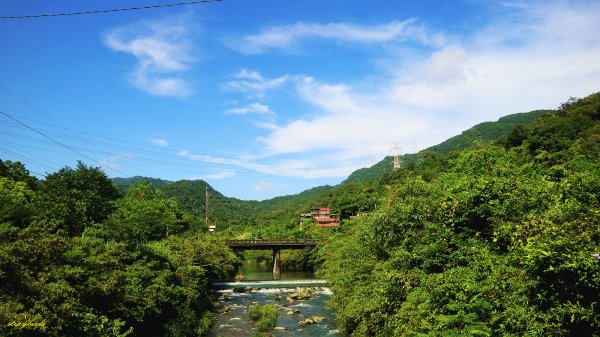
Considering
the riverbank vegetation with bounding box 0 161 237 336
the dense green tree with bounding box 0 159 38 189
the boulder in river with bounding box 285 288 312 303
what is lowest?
the boulder in river with bounding box 285 288 312 303

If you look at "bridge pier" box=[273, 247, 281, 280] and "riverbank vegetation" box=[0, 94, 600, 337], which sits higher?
"riverbank vegetation" box=[0, 94, 600, 337]

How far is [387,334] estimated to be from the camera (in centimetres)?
1841

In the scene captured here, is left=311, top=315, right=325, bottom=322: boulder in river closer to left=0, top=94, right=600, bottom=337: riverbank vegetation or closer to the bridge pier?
left=0, top=94, right=600, bottom=337: riverbank vegetation

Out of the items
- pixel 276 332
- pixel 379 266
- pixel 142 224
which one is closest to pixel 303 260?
pixel 142 224

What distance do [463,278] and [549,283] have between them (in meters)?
3.87

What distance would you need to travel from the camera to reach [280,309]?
127 feet

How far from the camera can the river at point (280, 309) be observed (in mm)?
30016

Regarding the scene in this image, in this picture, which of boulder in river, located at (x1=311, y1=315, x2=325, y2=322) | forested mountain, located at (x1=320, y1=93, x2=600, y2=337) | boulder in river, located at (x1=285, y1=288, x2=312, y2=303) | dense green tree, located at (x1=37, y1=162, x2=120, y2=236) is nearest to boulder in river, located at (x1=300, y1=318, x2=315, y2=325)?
boulder in river, located at (x1=311, y1=315, x2=325, y2=322)

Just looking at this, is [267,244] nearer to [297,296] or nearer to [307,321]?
[297,296]

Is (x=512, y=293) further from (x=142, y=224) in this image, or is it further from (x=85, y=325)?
(x=142, y=224)

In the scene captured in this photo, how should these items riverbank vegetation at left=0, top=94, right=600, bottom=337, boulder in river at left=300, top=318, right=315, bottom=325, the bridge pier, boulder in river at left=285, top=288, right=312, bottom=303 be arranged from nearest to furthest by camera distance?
riverbank vegetation at left=0, top=94, right=600, bottom=337 → boulder in river at left=300, top=318, right=315, bottom=325 → boulder in river at left=285, top=288, right=312, bottom=303 → the bridge pier

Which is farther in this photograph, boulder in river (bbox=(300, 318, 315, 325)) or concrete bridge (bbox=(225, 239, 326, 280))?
concrete bridge (bbox=(225, 239, 326, 280))

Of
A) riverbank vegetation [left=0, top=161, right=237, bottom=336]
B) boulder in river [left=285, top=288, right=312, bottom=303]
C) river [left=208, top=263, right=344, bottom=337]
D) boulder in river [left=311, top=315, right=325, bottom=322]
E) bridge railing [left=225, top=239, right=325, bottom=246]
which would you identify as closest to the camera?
riverbank vegetation [left=0, top=161, right=237, bottom=336]

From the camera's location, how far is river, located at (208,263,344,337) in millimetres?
30016
